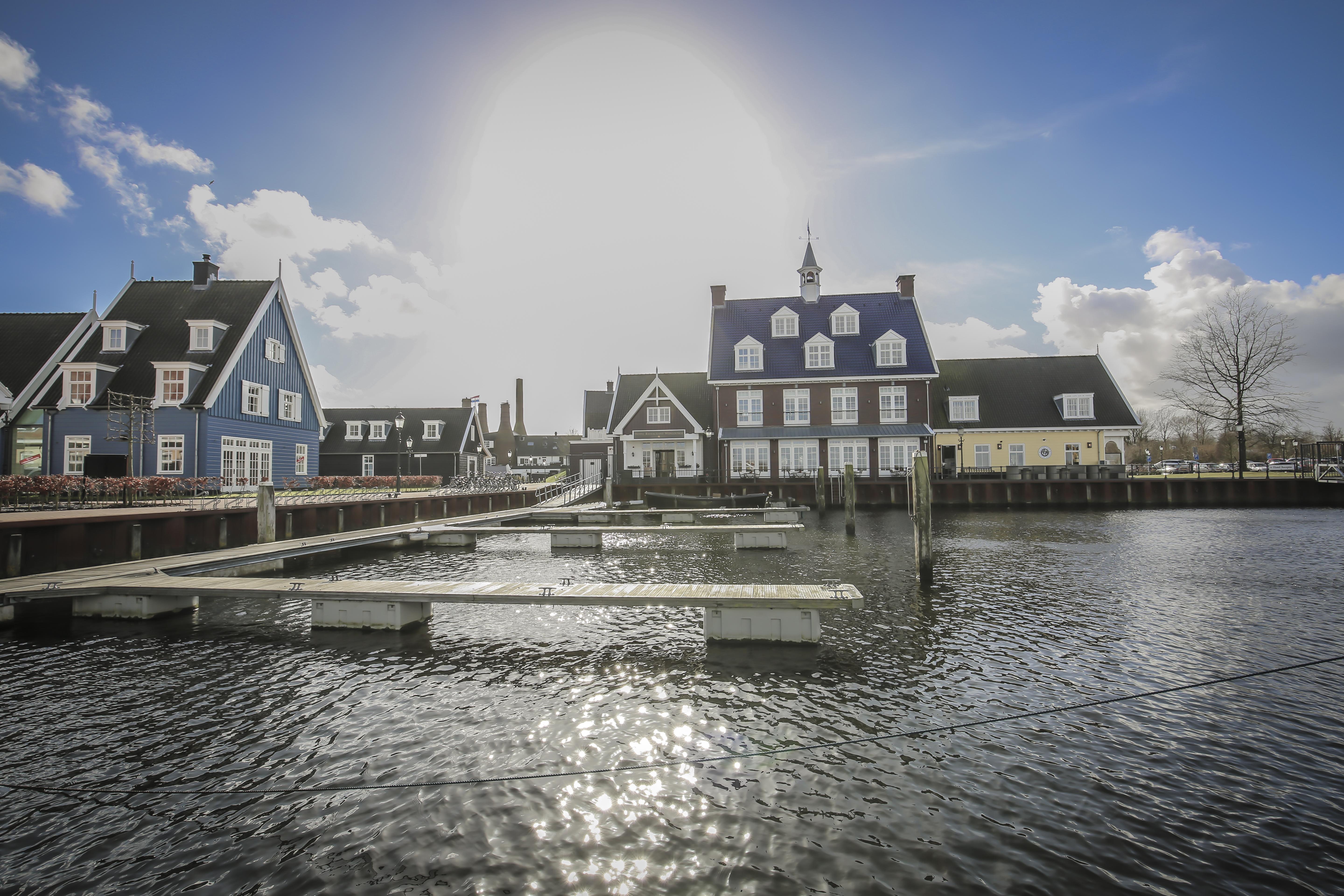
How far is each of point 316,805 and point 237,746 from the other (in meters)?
1.67

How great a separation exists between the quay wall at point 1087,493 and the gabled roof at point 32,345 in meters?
26.8

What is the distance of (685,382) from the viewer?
1909 inches

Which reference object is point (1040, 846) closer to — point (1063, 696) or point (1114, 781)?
point (1114, 781)

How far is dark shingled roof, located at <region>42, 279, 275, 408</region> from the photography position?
90.6 ft

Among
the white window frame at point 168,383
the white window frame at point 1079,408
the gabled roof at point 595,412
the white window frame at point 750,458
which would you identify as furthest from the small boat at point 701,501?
the gabled roof at point 595,412

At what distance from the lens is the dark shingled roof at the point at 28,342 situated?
2767cm

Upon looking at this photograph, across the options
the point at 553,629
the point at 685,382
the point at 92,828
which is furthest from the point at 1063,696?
the point at 685,382

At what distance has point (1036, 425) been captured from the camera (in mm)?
42375

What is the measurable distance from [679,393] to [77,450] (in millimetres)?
→ 33220

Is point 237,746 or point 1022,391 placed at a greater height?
point 1022,391

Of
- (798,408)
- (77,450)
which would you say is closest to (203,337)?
(77,450)

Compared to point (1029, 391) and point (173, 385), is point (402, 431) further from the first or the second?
point (1029, 391)

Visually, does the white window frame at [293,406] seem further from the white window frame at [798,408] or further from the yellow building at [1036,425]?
the yellow building at [1036,425]

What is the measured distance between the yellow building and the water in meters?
32.4
